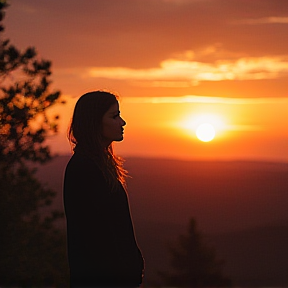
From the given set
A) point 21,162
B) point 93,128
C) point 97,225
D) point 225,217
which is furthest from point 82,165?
point 225,217

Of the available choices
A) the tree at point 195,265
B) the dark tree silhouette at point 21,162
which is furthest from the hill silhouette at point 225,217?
the dark tree silhouette at point 21,162

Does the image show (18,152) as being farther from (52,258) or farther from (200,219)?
(200,219)

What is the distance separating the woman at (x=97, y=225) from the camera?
3062 mm

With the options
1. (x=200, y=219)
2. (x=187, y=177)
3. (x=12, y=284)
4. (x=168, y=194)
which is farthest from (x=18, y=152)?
(x=187, y=177)

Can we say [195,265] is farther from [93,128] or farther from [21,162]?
[93,128]

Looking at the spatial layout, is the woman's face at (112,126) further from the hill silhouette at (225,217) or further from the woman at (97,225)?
the hill silhouette at (225,217)

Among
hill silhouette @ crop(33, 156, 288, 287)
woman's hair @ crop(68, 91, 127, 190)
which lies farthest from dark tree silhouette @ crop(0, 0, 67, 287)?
hill silhouette @ crop(33, 156, 288, 287)

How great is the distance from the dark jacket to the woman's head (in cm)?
21

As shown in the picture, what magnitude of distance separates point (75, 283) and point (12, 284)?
619 inches

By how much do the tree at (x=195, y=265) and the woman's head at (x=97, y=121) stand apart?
33.4 m

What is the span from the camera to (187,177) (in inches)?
6506

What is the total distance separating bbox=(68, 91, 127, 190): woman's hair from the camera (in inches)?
129

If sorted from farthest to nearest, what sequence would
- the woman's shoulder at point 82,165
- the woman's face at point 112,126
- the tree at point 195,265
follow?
1. the tree at point 195,265
2. the woman's face at point 112,126
3. the woman's shoulder at point 82,165

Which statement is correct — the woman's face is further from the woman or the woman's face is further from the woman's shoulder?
the woman's shoulder
